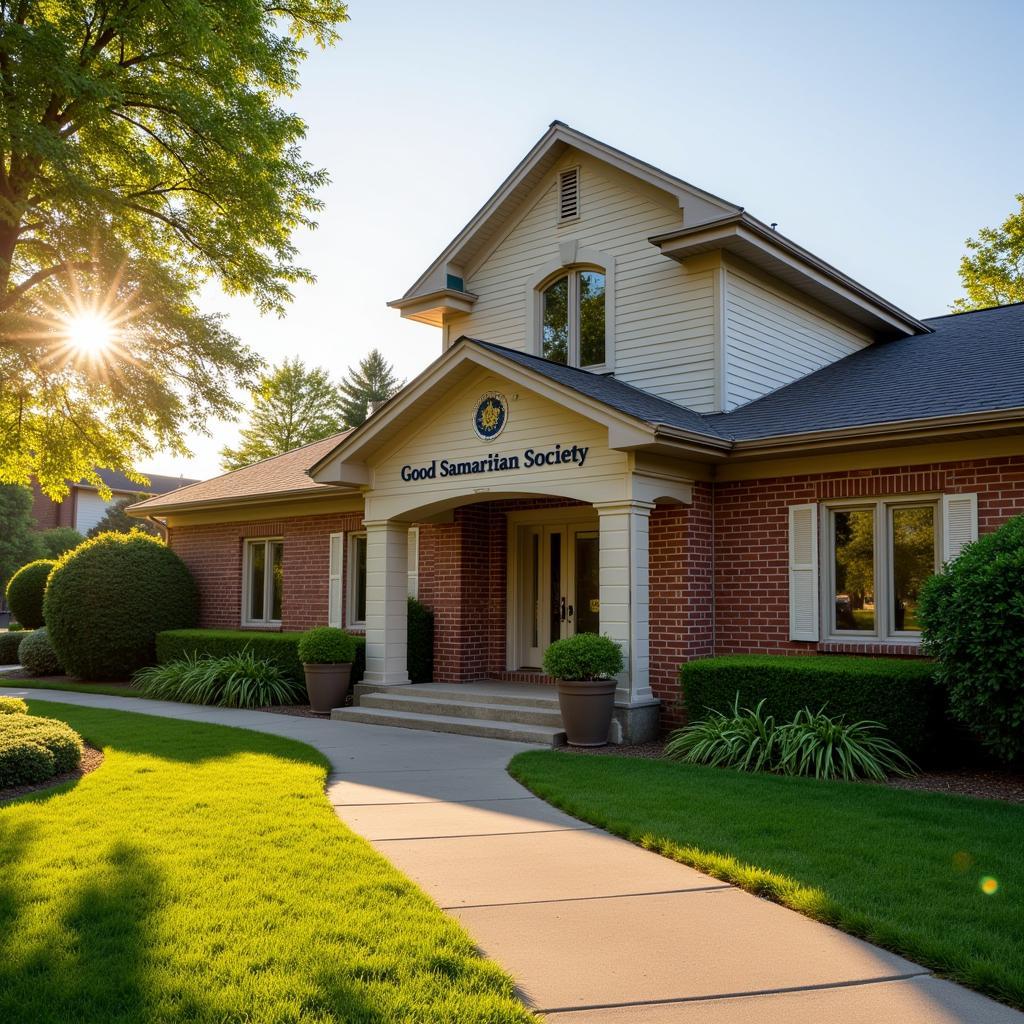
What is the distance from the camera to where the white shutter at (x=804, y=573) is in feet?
35.7

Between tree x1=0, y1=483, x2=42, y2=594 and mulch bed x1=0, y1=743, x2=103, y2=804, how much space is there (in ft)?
119

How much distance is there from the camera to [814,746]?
8.77 m

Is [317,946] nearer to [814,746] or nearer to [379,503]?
[814,746]

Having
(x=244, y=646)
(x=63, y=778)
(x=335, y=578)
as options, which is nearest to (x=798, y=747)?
(x=63, y=778)

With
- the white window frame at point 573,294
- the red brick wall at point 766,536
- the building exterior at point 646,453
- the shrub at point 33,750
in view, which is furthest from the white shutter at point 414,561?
the shrub at point 33,750

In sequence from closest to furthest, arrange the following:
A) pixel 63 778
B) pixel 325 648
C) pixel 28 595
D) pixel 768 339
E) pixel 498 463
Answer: pixel 63 778 < pixel 498 463 < pixel 325 648 < pixel 768 339 < pixel 28 595

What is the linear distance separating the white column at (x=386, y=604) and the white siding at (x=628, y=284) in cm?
362

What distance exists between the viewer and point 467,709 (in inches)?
471

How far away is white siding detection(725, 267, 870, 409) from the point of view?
41.9 ft

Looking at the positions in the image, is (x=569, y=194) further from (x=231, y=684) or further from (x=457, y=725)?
(x=231, y=684)

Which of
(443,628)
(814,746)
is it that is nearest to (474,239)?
(443,628)

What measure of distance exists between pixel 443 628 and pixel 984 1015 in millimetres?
10941

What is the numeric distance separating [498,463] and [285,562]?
667cm

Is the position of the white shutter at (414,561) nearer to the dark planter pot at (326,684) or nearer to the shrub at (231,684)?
the dark planter pot at (326,684)
